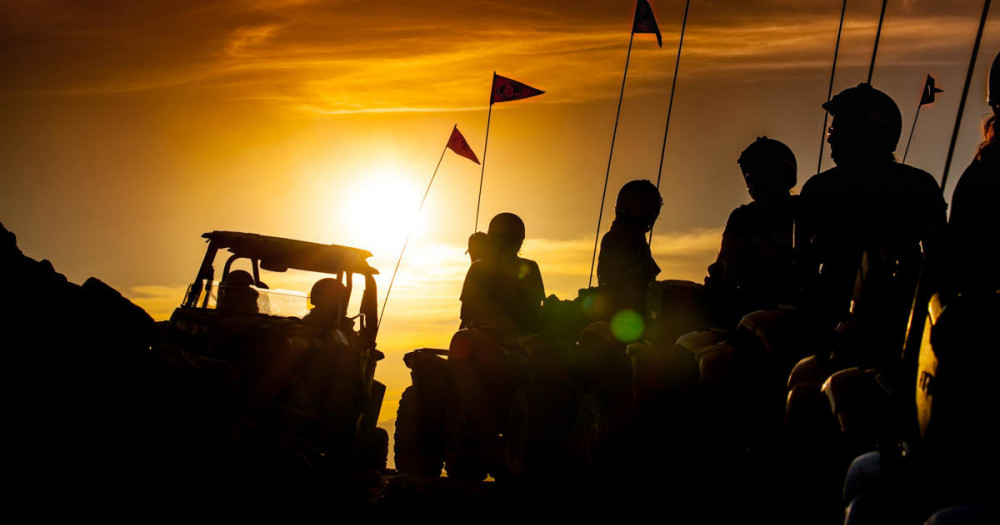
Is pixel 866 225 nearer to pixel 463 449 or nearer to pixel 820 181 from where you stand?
pixel 820 181

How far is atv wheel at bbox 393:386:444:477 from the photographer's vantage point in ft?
36.0

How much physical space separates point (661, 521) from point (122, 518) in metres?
3.16

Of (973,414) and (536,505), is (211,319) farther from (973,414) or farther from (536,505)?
(973,414)

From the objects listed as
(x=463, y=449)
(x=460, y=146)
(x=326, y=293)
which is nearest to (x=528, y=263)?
(x=463, y=449)

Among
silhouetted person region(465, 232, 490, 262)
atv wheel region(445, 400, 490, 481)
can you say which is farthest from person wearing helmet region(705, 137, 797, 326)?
silhouetted person region(465, 232, 490, 262)

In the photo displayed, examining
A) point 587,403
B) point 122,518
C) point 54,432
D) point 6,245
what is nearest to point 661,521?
point 587,403

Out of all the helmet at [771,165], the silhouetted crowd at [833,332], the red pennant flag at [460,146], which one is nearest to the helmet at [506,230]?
the silhouetted crowd at [833,332]

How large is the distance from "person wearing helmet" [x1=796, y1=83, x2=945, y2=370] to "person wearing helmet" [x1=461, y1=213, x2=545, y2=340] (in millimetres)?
4966

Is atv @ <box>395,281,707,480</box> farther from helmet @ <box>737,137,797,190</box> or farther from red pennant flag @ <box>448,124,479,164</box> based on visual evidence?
red pennant flag @ <box>448,124,479,164</box>

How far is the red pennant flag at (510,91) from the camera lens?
17.8m

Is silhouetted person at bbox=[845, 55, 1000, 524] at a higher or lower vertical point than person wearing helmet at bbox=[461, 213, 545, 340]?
lower

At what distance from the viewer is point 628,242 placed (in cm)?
791

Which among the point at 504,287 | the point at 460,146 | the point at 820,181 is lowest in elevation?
the point at 504,287

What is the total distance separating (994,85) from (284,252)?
10.6 metres
